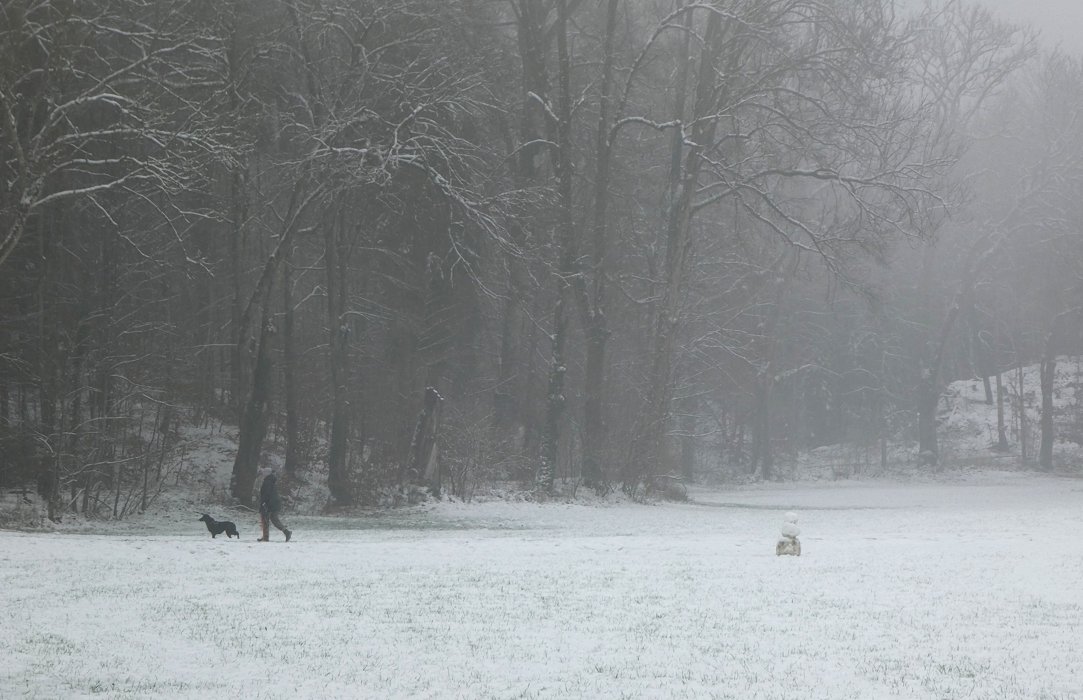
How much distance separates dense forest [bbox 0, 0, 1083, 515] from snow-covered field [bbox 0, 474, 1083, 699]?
675 cm

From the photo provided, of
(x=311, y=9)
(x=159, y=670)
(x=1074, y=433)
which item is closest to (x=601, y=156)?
(x=311, y=9)

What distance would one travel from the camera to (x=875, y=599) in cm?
1466

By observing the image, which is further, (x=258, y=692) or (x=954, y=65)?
(x=954, y=65)

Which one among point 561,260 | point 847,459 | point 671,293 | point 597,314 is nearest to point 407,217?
point 561,260

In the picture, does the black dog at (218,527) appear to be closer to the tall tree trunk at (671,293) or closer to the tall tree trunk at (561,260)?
the tall tree trunk at (561,260)

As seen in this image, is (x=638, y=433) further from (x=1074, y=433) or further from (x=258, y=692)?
(x=1074, y=433)

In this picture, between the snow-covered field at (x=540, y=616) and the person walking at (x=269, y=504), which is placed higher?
the person walking at (x=269, y=504)

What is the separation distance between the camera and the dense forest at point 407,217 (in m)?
25.9

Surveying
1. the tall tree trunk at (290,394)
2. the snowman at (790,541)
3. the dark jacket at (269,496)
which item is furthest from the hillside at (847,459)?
the snowman at (790,541)

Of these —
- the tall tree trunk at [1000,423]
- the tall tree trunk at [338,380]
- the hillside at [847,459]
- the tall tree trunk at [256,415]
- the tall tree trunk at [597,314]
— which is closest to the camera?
the hillside at [847,459]

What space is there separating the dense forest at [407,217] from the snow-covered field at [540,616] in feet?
22.1

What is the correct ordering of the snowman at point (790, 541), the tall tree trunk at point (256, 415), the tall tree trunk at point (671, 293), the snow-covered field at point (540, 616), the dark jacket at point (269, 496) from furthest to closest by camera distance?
the tall tree trunk at point (671, 293) < the tall tree trunk at point (256, 415) < the dark jacket at point (269, 496) < the snowman at point (790, 541) < the snow-covered field at point (540, 616)

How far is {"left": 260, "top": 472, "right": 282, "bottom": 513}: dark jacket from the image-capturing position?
824 inches

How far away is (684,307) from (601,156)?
7353 millimetres
